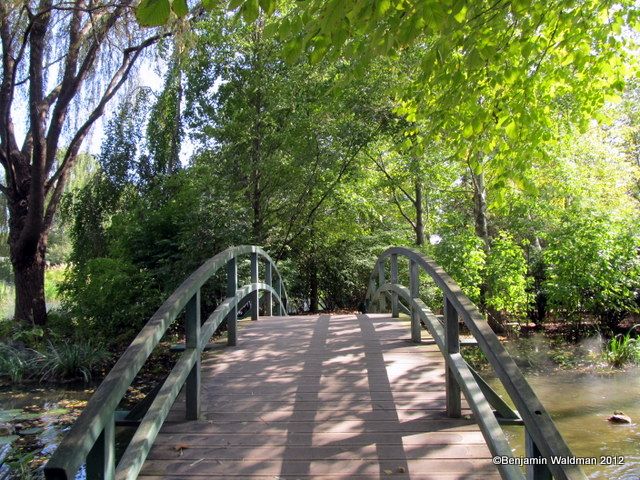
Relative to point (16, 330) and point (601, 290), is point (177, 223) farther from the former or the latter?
point (601, 290)

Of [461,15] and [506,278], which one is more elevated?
[461,15]

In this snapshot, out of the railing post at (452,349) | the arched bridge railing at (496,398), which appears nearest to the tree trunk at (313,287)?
the arched bridge railing at (496,398)

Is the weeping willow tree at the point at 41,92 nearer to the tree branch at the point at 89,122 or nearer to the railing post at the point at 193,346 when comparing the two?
the tree branch at the point at 89,122

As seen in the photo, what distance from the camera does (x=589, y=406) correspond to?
7145 millimetres

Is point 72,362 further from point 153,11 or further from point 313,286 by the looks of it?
point 153,11

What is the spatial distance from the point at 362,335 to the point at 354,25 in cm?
334

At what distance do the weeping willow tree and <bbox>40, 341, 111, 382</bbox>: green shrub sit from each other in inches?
119

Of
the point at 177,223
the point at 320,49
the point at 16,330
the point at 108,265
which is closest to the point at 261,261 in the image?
the point at 177,223

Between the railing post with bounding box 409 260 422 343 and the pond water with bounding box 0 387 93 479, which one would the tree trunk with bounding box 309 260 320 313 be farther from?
the railing post with bounding box 409 260 422 343

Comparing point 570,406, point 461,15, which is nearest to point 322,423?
point 461,15

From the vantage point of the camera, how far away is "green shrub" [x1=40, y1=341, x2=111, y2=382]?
9137mm

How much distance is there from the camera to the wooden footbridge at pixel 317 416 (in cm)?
205

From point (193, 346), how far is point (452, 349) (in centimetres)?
168

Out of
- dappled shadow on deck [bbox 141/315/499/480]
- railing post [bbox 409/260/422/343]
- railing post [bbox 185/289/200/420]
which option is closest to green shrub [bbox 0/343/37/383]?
dappled shadow on deck [bbox 141/315/499/480]
